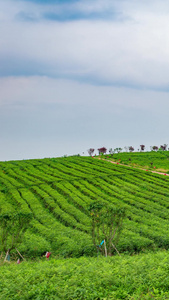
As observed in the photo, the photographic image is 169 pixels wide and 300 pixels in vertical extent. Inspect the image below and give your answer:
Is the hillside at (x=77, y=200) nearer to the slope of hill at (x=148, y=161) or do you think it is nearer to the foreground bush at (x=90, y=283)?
the slope of hill at (x=148, y=161)

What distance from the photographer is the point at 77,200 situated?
26500 millimetres

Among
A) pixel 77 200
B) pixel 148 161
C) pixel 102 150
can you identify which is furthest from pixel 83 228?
pixel 102 150

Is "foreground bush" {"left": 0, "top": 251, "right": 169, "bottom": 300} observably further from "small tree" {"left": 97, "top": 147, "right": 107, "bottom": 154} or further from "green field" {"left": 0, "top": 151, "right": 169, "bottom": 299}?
"small tree" {"left": 97, "top": 147, "right": 107, "bottom": 154}

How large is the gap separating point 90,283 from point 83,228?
11.9m

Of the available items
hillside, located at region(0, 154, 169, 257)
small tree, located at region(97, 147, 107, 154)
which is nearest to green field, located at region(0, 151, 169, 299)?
hillside, located at region(0, 154, 169, 257)

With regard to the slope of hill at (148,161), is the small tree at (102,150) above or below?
above

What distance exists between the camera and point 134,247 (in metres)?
17.6

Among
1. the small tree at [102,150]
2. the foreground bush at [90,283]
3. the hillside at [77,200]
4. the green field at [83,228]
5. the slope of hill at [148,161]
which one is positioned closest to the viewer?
the foreground bush at [90,283]

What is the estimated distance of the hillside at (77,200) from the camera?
57.8ft

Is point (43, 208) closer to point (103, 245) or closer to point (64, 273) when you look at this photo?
point (103, 245)

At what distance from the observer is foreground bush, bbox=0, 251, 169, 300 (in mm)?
7879

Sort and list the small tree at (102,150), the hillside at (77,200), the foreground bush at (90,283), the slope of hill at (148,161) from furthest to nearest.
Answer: the small tree at (102,150), the slope of hill at (148,161), the hillside at (77,200), the foreground bush at (90,283)

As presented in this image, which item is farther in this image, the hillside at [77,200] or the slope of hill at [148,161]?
the slope of hill at [148,161]

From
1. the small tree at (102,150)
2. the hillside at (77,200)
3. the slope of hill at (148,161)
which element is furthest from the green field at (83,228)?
the small tree at (102,150)
